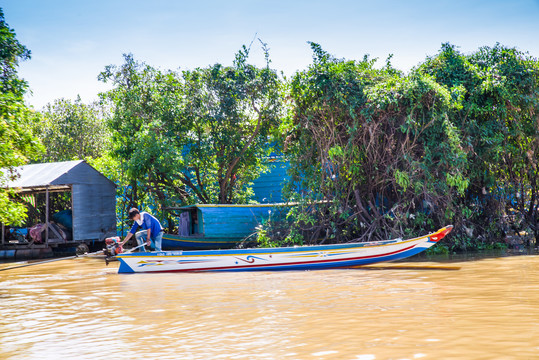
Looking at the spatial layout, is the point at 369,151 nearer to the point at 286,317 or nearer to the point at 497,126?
the point at 497,126

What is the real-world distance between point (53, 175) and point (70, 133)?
492 inches

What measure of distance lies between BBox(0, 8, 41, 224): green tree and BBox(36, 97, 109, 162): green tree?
676 inches

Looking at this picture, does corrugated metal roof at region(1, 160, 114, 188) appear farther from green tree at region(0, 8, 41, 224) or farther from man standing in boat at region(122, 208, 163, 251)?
man standing in boat at region(122, 208, 163, 251)

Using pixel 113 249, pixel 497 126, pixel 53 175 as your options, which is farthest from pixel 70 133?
pixel 497 126

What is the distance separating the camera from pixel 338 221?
15.4m

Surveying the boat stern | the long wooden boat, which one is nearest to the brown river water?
the long wooden boat

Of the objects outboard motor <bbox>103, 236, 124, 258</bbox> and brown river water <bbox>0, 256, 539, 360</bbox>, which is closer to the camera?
brown river water <bbox>0, 256, 539, 360</bbox>

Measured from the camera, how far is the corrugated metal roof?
18566 millimetres

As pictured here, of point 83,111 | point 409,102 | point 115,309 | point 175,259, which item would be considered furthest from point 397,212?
point 83,111

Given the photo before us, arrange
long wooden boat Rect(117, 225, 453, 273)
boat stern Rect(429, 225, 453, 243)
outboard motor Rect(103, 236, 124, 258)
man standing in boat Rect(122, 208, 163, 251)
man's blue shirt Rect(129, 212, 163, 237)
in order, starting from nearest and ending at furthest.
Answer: boat stern Rect(429, 225, 453, 243) → long wooden boat Rect(117, 225, 453, 273) → man standing in boat Rect(122, 208, 163, 251) → man's blue shirt Rect(129, 212, 163, 237) → outboard motor Rect(103, 236, 124, 258)

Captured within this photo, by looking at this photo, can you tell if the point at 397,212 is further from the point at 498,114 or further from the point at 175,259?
the point at 175,259

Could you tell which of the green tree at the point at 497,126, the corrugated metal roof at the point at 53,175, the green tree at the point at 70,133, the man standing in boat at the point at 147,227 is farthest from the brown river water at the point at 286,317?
the green tree at the point at 70,133

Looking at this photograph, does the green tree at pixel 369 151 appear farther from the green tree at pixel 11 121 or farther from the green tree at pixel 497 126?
the green tree at pixel 11 121

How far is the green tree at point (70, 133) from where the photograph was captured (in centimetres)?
3017
